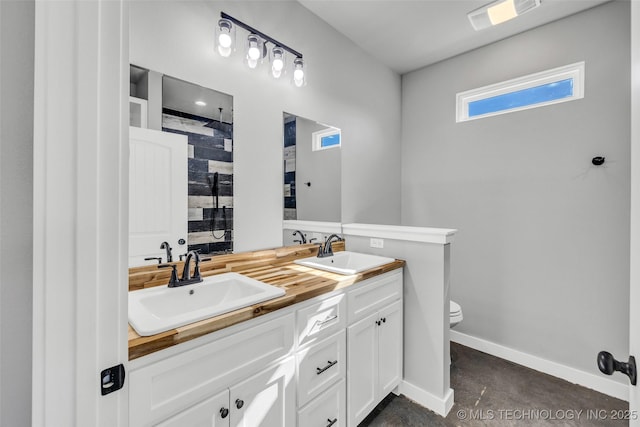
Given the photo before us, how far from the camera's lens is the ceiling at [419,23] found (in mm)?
2072

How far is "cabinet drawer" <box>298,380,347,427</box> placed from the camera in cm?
129

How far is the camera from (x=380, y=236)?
82.9 inches

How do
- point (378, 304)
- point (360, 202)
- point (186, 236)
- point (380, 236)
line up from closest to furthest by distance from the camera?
point (186, 236) → point (378, 304) → point (380, 236) → point (360, 202)

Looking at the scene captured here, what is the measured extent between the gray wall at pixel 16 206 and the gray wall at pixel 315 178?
158 cm

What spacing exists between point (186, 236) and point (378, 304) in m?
Answer: 1.17

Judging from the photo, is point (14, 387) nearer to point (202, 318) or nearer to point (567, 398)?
point (202, 318)

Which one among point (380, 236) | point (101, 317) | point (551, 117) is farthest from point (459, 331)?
point (101, 317)

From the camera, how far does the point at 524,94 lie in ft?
7.87

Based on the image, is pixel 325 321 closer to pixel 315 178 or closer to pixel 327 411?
pixel 327 411

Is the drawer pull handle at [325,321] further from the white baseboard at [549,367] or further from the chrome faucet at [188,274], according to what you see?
the white baseboard at [549,367]

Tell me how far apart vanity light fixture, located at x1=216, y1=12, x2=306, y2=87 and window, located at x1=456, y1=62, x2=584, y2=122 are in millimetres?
1668

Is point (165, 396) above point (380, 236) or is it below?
below

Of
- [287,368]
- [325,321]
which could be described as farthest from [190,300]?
[325,321]

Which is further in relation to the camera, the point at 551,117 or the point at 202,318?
the point at 551,117
